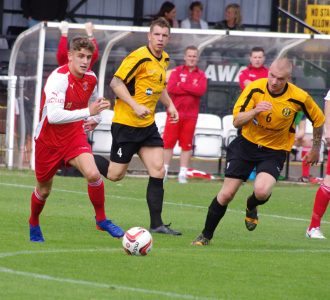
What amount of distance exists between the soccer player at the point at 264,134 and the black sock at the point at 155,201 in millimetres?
945

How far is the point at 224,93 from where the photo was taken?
23.6 meters

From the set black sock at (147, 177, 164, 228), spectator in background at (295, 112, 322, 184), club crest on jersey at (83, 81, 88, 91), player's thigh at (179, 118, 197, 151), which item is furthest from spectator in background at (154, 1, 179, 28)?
club crest on jersey at (83, 81, 88, 91)

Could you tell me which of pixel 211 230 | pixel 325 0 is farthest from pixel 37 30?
pixel 211 230

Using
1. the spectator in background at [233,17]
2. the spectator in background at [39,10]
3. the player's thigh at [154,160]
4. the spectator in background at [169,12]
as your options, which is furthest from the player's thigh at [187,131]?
the player's thigh at [154,160]

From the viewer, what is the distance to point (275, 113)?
12.4m

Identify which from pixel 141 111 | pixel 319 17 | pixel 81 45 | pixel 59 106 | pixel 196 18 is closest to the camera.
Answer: pixel 59 106

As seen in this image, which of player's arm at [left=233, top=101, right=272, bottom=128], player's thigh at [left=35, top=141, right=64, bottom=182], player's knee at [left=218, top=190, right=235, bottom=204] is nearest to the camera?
player's thigh at [left=35, top=141, right=64, bottom=182]

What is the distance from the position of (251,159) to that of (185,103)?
29.3ft

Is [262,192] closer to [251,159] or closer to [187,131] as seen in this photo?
[251,159]

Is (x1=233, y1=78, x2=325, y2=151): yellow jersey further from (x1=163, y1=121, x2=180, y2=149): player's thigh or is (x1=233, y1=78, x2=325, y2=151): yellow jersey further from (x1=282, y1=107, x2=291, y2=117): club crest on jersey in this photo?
(x1=163, y1=121, x2=180, y2=149): player's thigh

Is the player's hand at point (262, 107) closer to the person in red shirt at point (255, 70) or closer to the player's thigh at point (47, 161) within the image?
the player's thigh at point (47, 161)

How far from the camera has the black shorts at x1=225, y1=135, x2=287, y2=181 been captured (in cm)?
1238

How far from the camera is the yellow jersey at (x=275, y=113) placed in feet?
40.1

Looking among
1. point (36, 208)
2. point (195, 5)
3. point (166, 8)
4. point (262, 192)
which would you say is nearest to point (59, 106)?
point (36, 208)
